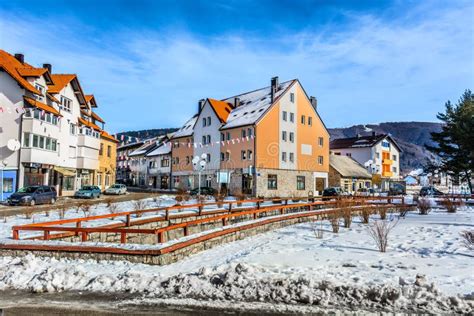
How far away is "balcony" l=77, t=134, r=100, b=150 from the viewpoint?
151 ft

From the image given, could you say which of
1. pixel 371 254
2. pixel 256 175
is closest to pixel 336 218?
pixel 371 254

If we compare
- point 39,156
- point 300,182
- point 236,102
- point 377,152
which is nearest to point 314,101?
point 236,102

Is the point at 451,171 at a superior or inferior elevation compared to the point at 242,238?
superior

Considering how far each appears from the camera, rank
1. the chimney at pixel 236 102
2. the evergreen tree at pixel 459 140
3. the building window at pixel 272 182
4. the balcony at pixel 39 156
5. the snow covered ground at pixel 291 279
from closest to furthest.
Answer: the snow covered ground at pixel 291 279, the balcony at pixel 39 156, the evergreen tree at pixel 459 140, the building window at pixel 272 182, the chimney at pixel 236 102

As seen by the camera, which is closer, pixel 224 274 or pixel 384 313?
pixel 384 313

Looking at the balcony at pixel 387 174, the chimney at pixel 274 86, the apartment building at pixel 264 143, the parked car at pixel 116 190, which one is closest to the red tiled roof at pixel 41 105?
the parked car at pixel 116 190

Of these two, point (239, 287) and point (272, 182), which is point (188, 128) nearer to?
point (272, 182)

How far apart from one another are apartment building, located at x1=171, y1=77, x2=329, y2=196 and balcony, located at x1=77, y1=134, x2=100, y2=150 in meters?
13.2

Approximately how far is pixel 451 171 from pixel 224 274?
156ft

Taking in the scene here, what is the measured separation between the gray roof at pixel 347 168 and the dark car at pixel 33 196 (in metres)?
40.2

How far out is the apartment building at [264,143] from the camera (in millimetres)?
48594

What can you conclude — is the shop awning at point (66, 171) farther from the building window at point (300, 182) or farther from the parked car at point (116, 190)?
the building window at point (300, 182)

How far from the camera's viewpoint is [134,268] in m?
9.88

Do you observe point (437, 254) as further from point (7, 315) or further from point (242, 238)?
point (7, 315)
